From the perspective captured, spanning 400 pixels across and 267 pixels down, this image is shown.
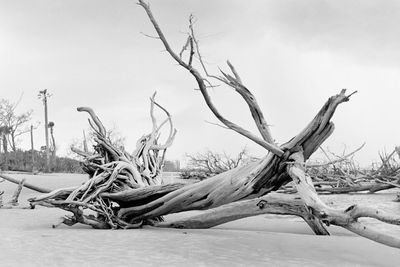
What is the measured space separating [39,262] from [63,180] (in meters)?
12.4

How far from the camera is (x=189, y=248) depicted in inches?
148

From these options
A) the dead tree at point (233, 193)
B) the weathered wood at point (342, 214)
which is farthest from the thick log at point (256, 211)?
the weathered wood at point (342, 214)

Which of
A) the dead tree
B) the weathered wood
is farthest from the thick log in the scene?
the weathered wood

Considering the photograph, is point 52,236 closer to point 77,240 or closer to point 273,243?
point 77,240

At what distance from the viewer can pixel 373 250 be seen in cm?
380

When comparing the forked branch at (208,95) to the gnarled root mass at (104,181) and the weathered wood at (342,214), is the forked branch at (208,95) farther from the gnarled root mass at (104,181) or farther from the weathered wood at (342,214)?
the gnarled root mass at (104,181)

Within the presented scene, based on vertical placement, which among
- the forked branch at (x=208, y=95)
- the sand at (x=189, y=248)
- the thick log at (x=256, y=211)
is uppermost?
the forked branch at (x=208, y=95)

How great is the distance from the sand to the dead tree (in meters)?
0.25

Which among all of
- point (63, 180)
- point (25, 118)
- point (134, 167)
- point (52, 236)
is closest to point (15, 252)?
point (52, 236)

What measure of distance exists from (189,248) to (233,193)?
86 centimetres

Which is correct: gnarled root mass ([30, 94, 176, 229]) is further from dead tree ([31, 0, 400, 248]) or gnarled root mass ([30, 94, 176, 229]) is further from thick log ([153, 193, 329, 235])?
thick log ([153, 193, 329, 235])

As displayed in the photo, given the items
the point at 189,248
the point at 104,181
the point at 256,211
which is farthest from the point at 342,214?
the point at 104,181

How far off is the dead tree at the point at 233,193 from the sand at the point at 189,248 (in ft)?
0.82

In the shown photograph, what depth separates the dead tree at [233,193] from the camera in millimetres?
3607
